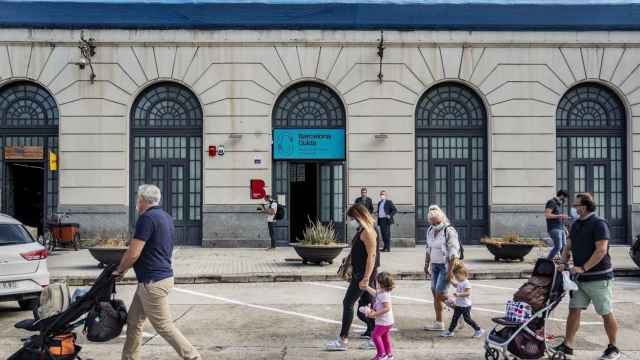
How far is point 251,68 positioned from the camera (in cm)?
2147

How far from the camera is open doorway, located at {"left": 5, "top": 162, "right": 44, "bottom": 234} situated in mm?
22000

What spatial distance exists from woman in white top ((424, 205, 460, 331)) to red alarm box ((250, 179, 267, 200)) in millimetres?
12148

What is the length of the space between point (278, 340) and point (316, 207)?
1324 cm

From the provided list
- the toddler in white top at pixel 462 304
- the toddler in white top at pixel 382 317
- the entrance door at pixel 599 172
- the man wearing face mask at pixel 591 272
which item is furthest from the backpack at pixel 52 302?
the entrance door at pixel 599 172

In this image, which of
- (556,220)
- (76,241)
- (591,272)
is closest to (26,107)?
(76,241)

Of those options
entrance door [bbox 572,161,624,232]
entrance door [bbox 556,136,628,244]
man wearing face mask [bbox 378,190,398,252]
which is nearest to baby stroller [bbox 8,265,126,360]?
man wearing face mask [bbox 378,190,398,252]

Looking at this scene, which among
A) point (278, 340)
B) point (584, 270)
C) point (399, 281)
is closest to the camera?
point (584, 270)

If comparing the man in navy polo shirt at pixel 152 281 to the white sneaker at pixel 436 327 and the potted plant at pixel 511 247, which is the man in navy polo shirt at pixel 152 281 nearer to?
the white sneaker at pixel 436 327

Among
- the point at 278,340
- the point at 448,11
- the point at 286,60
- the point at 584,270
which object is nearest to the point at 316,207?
the point at 286,60

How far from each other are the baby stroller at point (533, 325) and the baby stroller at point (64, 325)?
12.8ft

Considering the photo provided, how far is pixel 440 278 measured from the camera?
924cm

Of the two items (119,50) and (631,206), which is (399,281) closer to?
(631,206)

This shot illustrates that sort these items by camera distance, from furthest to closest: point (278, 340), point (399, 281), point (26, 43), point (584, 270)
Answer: point (26, 43) → point (399, 281) → point (278, 340) → point (584, 270)

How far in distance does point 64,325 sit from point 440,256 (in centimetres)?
498
